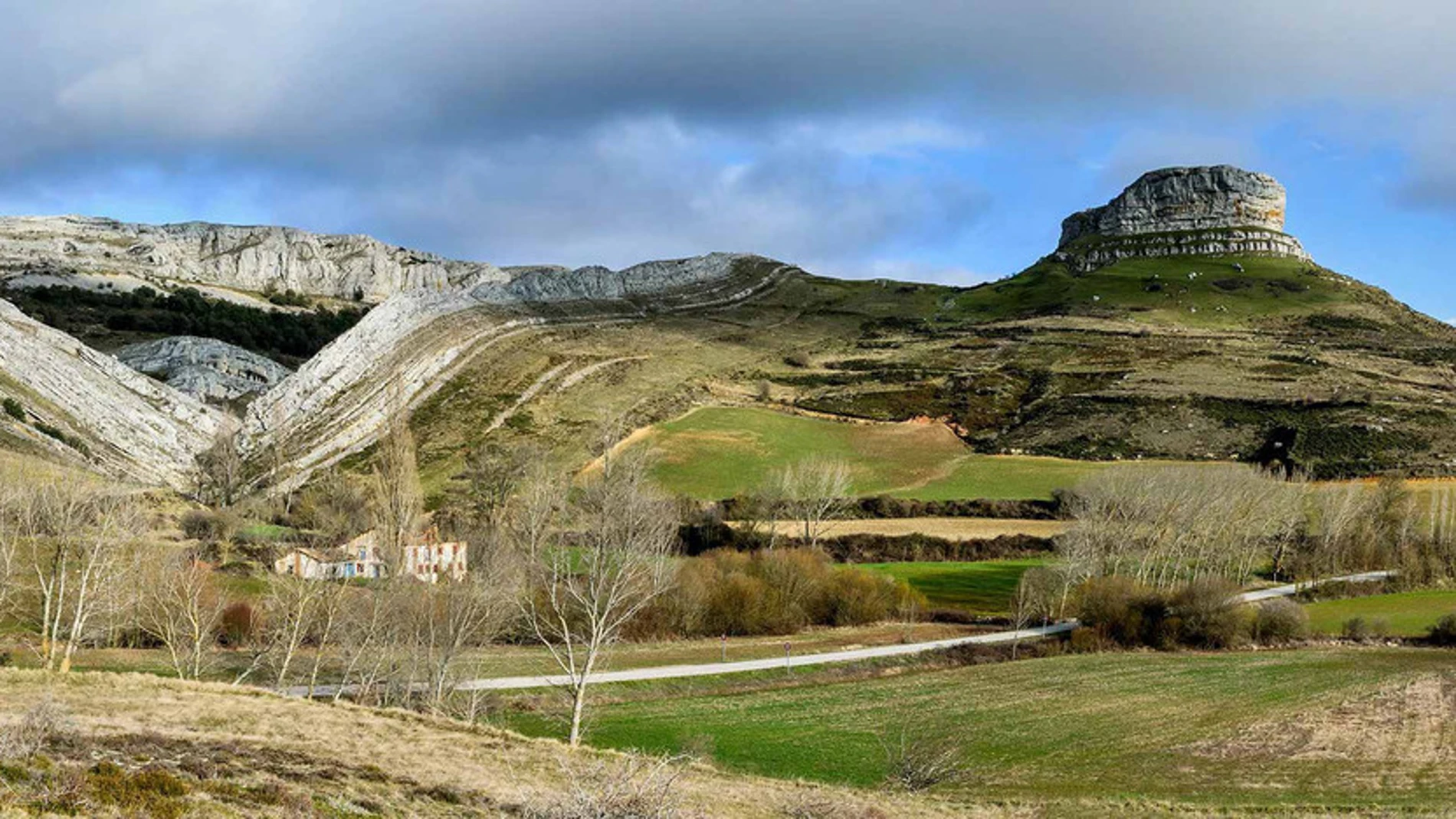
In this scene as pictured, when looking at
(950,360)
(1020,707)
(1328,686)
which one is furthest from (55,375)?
(950,360)

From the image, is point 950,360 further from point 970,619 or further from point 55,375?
point 55,375

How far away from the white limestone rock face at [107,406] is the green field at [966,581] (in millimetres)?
53431

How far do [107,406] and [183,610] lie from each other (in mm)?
50500

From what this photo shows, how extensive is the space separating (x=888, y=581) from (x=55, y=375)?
217 feet

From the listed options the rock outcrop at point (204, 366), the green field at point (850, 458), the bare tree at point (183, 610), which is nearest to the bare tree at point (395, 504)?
the bare tree at point (183, 610)

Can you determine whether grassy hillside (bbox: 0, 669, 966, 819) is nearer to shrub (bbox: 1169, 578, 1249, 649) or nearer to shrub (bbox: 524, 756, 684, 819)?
shrub (bbox: 524, 756, 684, 819)

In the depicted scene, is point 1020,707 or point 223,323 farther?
point 223,323

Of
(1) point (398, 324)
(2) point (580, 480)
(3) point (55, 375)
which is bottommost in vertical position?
(2) point (580, 480)

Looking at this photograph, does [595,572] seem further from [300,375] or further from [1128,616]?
[300,375]

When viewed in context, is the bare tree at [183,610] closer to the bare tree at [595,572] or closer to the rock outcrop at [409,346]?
the bare tree at [595,572]

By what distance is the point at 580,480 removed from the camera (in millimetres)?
83625

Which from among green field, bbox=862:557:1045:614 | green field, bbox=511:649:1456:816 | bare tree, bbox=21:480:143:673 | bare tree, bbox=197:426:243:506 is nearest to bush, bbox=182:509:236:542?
bare tree, bbox=197:426:243:506

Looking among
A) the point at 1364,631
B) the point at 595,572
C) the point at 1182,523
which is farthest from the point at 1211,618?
the point at 595,572

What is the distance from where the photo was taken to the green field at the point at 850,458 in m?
94.9
